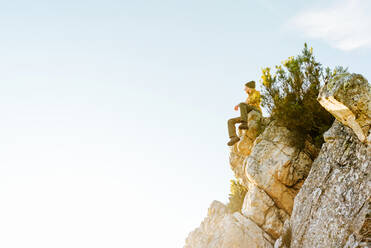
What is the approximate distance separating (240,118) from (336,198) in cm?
846

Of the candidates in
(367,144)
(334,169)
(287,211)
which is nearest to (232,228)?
(287,211)

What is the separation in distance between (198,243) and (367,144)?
460 inches

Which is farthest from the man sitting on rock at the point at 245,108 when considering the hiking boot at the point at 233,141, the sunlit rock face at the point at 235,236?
the sunlit rock face at the point at 235,236

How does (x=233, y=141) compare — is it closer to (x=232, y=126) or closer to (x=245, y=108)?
(x=232, y=126)

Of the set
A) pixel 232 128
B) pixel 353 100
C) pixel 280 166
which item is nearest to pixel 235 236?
pixel 280 166

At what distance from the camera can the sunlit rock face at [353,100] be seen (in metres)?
9.91

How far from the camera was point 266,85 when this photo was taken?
1798 centimetres

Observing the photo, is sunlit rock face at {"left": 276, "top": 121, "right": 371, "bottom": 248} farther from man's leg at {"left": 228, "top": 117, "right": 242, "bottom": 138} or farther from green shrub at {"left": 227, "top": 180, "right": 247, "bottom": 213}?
green shrub at {"left": 227, "top": 180, "right": 247, "bottom": 213}

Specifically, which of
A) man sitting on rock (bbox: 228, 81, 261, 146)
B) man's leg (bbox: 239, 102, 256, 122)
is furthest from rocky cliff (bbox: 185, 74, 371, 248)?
man sitting on rock (bbox: 228, 81, 261, 146)

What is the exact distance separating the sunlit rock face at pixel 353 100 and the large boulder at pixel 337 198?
0.56 metres

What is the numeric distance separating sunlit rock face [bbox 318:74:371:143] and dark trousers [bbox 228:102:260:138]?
7807 mm

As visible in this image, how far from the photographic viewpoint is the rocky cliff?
32.4 feet

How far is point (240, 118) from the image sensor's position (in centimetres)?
1844

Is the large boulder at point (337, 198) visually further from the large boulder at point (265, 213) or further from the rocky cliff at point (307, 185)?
the large boulder at point (265, 213)
